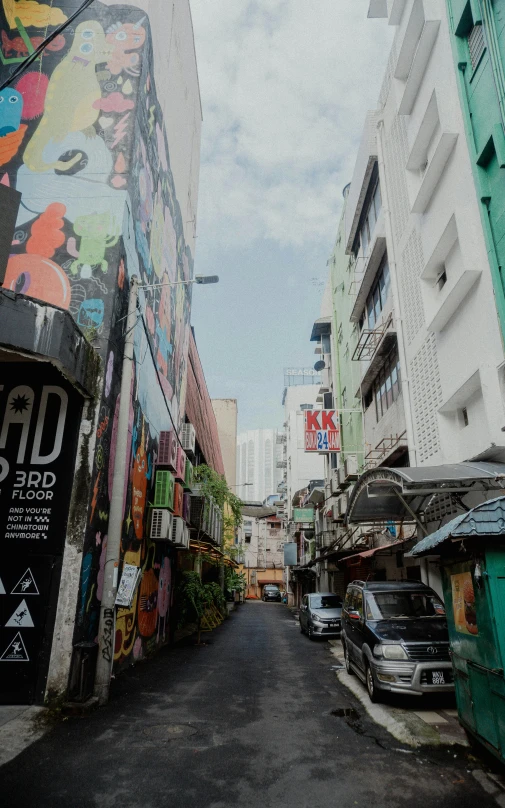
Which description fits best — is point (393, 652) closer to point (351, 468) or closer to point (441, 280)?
point (441, 280)

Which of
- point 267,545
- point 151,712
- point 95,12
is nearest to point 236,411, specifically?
point 267,545

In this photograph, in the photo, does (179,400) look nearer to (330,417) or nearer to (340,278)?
(330,417)

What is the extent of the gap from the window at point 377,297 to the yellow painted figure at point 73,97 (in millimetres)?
11941

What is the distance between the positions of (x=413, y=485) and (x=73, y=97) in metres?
12.1

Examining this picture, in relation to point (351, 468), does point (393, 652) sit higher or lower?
lower

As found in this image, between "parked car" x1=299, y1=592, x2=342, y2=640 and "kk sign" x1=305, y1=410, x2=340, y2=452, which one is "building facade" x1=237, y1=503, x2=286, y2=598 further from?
"parked car" x1=299, y1=592, x2=342, y2=640

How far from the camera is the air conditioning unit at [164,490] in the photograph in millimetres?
13906

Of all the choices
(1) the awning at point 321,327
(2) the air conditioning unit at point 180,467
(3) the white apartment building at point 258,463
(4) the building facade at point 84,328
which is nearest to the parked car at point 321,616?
(4) the building facade at point 84,328

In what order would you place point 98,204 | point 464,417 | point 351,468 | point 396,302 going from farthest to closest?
point 351,468 → point 396,302 → point 464,417 → point 98,204

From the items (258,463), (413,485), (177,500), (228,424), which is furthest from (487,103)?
(258,463)

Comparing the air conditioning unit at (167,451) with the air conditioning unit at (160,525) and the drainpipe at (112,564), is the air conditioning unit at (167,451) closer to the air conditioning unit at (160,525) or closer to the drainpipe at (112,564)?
the air conditioning unit at (160,525)

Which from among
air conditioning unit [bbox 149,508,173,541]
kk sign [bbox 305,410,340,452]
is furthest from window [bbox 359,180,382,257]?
→ air conditioning unit [bbox 149,508,173,541]

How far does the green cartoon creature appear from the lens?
10.5m

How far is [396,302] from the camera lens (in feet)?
53.7
